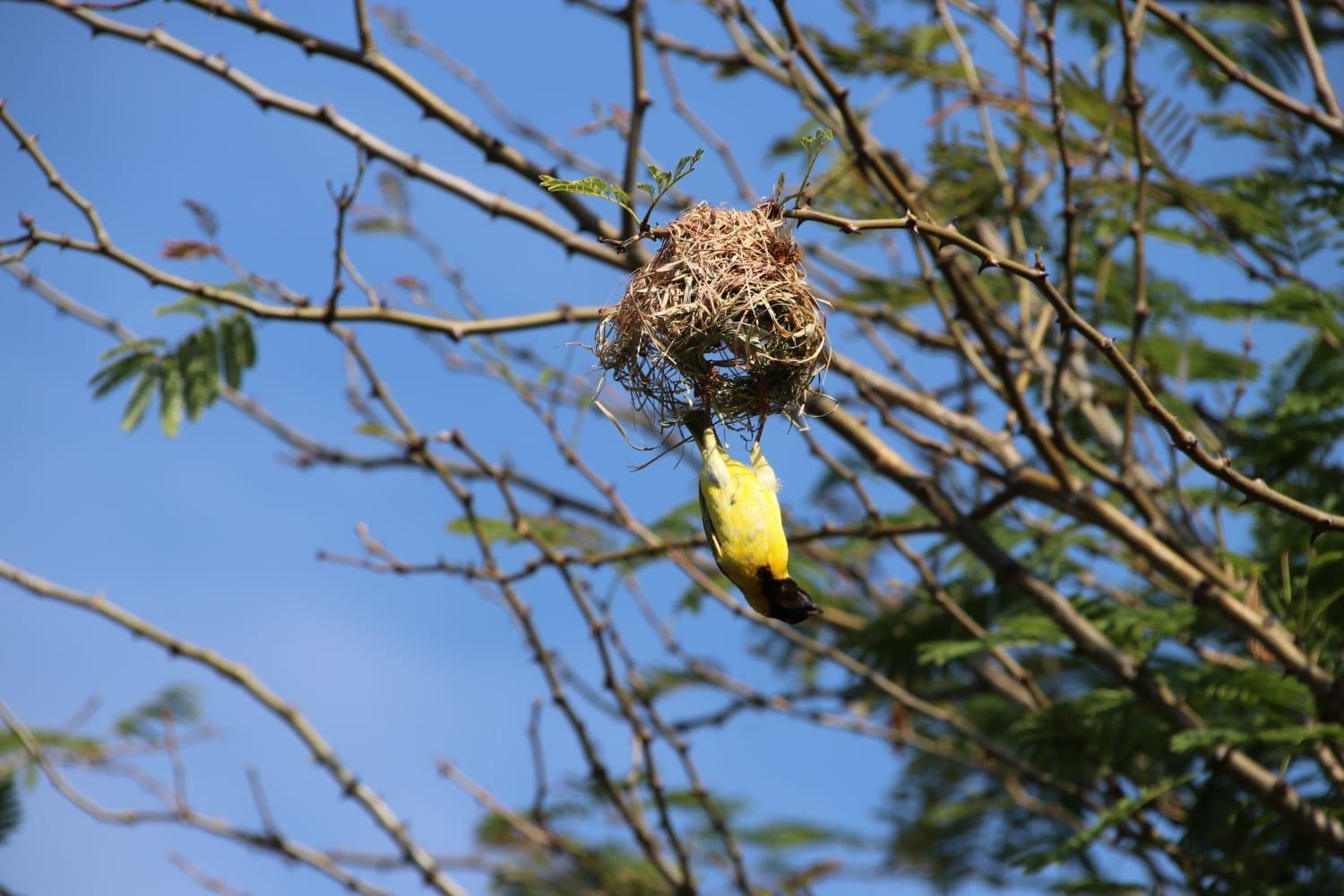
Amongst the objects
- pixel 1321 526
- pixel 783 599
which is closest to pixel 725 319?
pixel 783 599

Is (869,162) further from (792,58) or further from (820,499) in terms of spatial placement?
(820,499)

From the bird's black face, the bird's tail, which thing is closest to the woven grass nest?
the bird's tail

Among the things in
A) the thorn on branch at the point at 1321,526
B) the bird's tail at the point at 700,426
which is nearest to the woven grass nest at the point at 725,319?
the bird's tail at the point at 700,426

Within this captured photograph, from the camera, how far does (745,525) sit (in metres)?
2.96

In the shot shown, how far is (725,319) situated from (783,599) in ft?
2.19

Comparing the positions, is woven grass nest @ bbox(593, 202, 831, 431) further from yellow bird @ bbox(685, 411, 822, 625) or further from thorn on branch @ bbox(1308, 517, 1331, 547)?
thorn on branch @ bbox(1308, 517, 1331, 547)

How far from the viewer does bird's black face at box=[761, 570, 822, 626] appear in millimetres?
3018

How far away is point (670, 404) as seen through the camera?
3279 mm

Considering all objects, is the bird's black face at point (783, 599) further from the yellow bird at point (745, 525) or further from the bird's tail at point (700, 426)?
the bird's tail at point (700, 426)

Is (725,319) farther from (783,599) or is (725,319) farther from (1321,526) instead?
(1321,526)

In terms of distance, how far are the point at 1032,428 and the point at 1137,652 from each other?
90 centimetres

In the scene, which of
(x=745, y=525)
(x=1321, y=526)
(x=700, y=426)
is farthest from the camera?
(x=700, y=426)

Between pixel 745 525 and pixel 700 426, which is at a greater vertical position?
pixel 700 426

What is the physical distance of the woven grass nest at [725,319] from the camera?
118 inches
